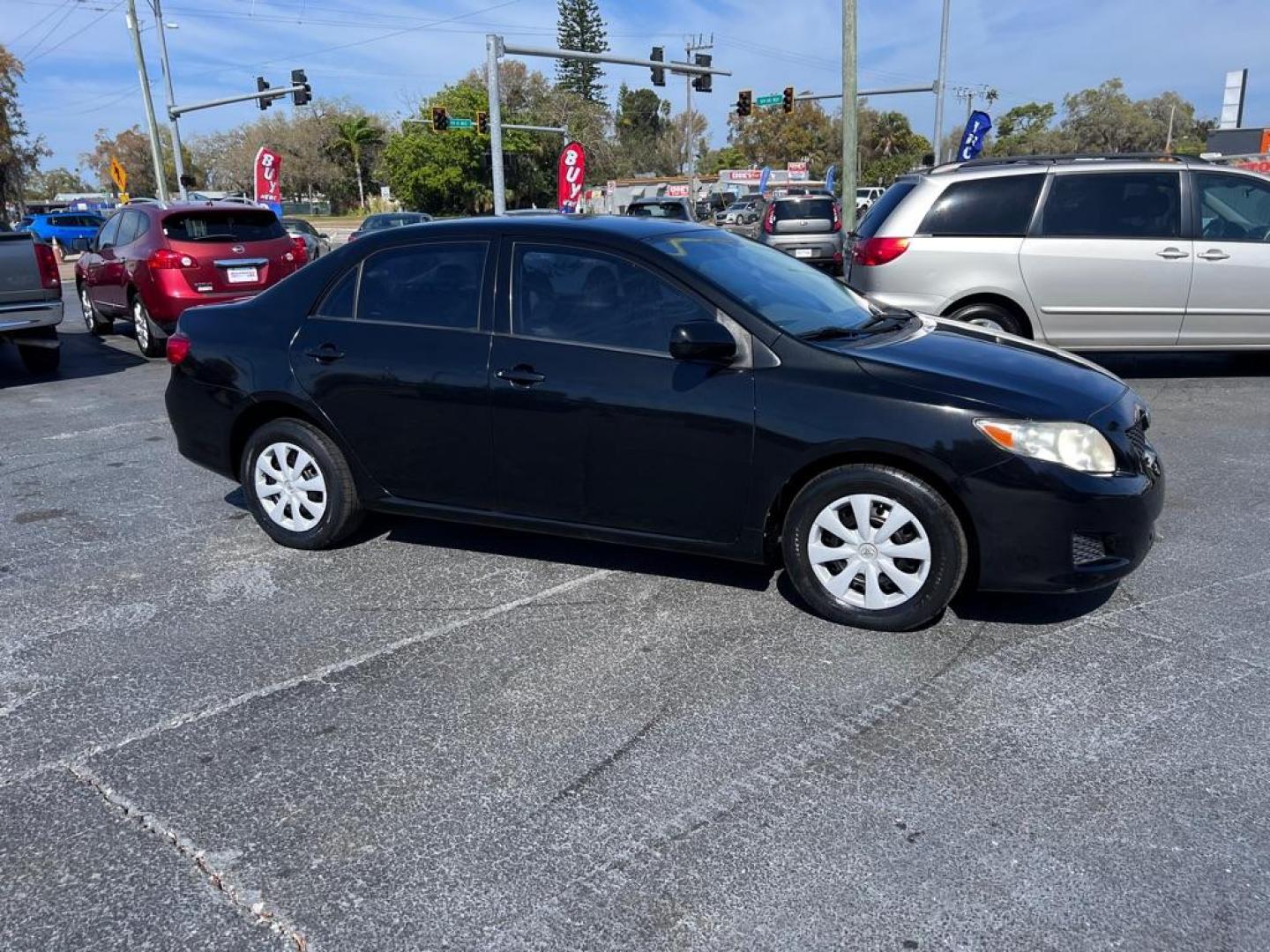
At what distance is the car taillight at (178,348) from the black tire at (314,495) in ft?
2.00

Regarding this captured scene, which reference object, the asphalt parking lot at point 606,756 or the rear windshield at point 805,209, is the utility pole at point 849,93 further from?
the asphalt parking lot at point 606,756

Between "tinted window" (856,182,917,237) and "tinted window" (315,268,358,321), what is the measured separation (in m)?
5.12

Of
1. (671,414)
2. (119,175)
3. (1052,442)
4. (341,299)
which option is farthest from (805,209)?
(119,175)

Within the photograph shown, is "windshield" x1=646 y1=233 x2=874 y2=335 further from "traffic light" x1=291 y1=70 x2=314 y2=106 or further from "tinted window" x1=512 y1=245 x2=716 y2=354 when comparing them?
"traffic light" x1=291 y1=70 x2=314 y2=106

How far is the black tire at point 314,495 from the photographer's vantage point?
15.8 feet

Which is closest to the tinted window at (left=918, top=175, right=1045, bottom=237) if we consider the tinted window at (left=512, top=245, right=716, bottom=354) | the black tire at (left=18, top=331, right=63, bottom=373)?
the tinted window at (left=512, top=245, right=716, bottom=354)

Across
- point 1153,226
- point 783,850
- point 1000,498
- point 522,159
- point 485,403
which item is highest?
point 522,159

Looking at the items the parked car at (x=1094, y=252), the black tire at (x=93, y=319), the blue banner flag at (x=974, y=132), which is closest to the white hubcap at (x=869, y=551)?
the parked car at (x=1094, y=252)

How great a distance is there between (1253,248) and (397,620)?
7.49m

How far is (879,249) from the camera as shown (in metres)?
8.28

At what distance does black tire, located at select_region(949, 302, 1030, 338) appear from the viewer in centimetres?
820

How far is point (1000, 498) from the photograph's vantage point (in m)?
3.65

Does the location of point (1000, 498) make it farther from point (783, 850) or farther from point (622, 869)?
point (622, 869)

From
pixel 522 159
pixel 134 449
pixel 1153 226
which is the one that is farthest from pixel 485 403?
pixel 522 159
